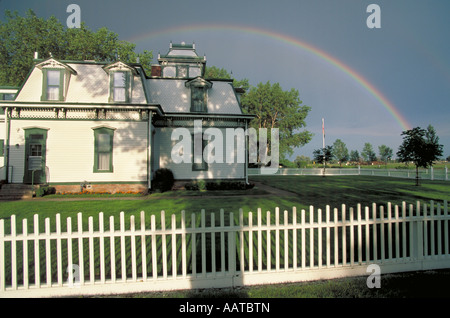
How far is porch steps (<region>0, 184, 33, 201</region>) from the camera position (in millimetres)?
13859

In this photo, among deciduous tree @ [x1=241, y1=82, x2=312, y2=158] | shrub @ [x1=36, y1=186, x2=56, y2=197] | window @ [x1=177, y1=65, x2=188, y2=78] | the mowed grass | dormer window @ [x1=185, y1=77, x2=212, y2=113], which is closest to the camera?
the mowed grass

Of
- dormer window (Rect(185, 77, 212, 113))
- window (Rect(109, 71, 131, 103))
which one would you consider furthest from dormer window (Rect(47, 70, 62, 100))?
A: dormer window (Rect(185, 77, 212, 113))

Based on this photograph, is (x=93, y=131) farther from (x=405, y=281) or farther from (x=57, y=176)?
(x=405, y=281)

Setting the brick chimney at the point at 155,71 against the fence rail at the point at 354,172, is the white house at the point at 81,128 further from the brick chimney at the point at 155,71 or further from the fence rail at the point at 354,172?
the fence rail at the point at 354,172

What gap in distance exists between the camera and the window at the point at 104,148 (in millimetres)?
15828

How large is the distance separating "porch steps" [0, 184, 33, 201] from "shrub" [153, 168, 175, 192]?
23.6 ft

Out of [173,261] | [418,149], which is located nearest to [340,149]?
[418,149]

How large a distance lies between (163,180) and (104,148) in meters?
4.44

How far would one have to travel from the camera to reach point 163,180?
16922 mm

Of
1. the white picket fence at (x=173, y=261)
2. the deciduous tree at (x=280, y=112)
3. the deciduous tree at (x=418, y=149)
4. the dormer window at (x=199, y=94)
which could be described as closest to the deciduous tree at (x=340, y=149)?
the deciduous tree at (x=280, y=112)

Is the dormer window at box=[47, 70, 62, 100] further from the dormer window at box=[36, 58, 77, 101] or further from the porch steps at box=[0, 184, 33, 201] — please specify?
the porch steps at box=[0, 184, 33, 201]

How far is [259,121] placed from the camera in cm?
5009
